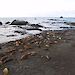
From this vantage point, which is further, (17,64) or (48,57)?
(48,57)

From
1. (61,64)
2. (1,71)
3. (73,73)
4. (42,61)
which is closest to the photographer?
(73,73)

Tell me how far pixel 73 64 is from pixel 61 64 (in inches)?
15.1

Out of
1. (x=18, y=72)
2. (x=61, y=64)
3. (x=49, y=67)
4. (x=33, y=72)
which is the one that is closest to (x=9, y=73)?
(x=18, y=72)

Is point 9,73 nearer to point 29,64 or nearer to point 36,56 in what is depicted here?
point 29,64

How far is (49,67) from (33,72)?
621 mm

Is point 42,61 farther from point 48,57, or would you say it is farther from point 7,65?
point 7,65

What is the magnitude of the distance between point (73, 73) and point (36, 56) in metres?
2.31

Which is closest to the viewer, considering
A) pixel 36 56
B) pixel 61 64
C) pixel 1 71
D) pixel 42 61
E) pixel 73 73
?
pixel 73 73

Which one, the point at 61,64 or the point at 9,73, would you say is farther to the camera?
the point at 61,64

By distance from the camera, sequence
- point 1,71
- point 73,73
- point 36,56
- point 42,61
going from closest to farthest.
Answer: point 73,73
point 1,71
point 42,61
point 36,56

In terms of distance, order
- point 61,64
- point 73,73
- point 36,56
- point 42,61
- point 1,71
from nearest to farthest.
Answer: point 73,73 → point 1,71 → point 61,64 → point 42,61 → point 36,56

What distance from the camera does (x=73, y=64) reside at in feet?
19.2

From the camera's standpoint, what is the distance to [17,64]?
6.17 metres

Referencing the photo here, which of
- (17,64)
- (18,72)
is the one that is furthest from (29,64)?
(18,72)
